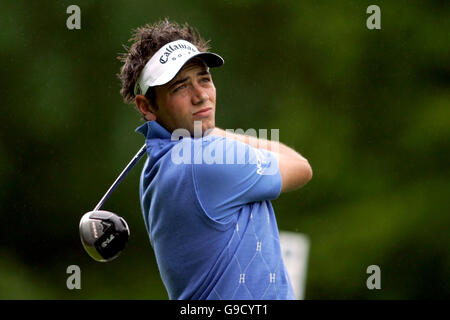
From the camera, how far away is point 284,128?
8.48 meters

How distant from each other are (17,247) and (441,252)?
178 inches

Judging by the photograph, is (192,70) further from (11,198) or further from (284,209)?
(11,198)

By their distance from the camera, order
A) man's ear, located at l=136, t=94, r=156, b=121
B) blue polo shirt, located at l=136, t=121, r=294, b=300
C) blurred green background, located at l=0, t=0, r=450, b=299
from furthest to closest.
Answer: blurred green background, located at l=0, t=0, r=450, b=299 → man's ear, located at l=136, t=94, r=156, b=121 → blue polo shirt, located at l=136, t=121, r=294, b=300

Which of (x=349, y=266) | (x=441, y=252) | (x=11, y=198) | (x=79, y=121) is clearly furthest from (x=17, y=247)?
(x=441, y=252)

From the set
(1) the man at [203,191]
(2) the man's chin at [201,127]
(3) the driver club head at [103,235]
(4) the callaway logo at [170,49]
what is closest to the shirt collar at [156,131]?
(1) the man at [203,191]

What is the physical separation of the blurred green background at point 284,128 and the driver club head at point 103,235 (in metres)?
5.30

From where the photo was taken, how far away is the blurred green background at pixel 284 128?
8.48 m

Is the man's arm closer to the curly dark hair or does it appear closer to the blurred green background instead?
the curly dark hair

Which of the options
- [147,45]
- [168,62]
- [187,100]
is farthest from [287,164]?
[147,45]

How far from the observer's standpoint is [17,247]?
348 inches

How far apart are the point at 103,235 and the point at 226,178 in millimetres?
551

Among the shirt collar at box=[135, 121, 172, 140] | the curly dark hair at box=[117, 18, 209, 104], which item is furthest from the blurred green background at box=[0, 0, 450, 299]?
the shirt collar at box=[135, 121, 172, 140]

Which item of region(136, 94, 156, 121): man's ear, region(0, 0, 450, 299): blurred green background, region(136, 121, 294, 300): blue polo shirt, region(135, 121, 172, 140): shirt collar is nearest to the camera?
region(136, 121, 294, 300): blue polo shirt

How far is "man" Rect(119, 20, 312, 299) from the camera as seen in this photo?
2.77 m
